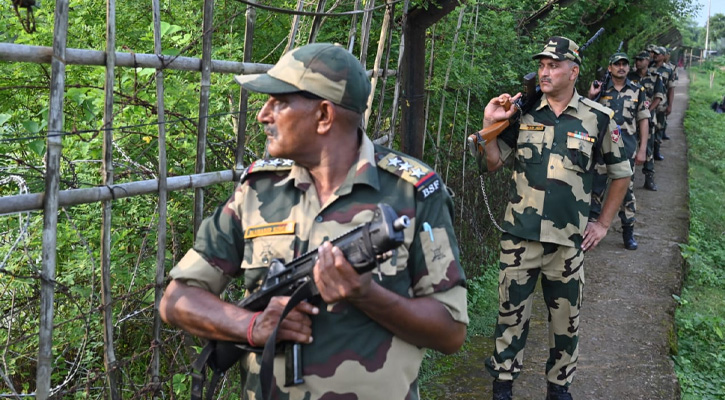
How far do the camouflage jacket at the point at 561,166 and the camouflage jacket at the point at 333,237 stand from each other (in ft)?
7.31

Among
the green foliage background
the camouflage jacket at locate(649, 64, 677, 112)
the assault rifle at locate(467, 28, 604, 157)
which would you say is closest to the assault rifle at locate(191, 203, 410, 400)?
the green foliage background

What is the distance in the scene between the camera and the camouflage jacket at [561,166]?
4371 millimetres

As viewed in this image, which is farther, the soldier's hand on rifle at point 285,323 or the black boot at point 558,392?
the black boot at point 558,392

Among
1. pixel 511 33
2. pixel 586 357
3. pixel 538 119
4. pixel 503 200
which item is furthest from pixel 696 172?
pixel 538 119

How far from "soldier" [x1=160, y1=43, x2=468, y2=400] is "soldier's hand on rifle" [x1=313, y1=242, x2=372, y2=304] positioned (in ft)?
0.52

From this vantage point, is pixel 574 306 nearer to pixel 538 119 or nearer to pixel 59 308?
pixel 538 119

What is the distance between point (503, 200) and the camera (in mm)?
8047

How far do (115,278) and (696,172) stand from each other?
12.8m

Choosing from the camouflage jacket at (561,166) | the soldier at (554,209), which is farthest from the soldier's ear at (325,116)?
the camouflage jacket at (561,166)

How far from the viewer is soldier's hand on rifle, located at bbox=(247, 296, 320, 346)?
206 centimetres

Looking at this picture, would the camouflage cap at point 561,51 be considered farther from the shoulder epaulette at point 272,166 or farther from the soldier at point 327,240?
the shoulder epaulette at point 272,166

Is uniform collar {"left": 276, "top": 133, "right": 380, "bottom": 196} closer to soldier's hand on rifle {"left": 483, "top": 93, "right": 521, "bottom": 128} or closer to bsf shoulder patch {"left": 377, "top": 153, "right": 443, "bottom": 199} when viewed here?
bsf shoulder patch {"left": 377, "top": 153, "right": 443, "bottom": 199}

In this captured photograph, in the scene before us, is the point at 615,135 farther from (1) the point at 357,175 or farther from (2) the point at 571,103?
(1) the point at 357,175

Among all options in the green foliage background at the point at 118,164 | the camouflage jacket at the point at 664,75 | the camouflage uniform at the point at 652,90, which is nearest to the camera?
the green foliage background at the point at 118,164
